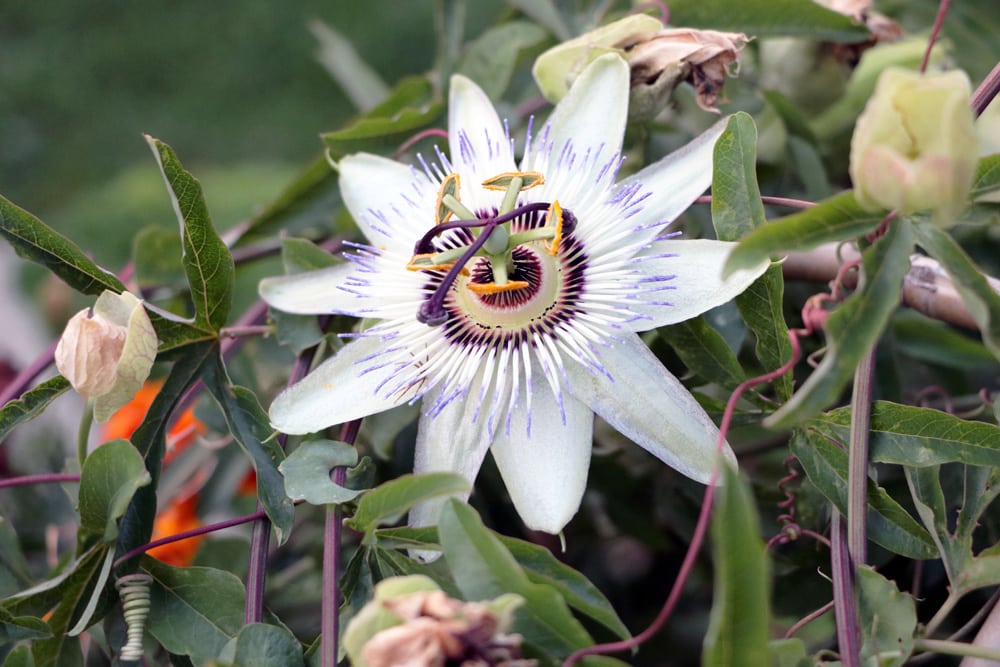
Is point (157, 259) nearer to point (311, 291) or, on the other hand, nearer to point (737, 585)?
point (311, 291)

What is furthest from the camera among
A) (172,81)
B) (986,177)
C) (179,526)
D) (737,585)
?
(172,81)

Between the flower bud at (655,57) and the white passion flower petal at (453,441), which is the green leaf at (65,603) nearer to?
the white passion flower petal at (453,441)

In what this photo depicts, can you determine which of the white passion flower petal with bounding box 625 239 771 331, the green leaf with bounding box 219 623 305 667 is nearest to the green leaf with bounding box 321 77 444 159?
the white passion flower petal with bounding box 625 239 771 331

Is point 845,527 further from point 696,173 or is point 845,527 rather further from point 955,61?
point 955,61

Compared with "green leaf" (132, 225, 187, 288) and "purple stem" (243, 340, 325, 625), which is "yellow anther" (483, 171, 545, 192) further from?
"green leaf" (132, 225, 187, 288)

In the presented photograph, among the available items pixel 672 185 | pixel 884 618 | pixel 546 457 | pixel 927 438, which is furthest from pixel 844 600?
pixel 672 185
